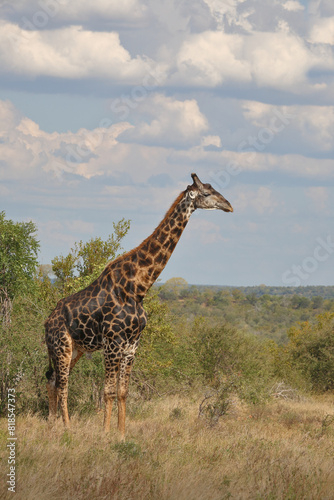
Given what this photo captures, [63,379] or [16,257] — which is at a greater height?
[16,257]

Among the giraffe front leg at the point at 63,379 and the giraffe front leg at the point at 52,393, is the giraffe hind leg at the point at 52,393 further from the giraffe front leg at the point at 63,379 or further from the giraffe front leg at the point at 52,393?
the giraffe front leg at the point at 63,379

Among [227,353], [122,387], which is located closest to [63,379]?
[122,387]

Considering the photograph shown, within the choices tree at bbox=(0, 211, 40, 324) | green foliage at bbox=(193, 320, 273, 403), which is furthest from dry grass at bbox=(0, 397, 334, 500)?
green foliage at bbox=(193, 320, 273, 403)

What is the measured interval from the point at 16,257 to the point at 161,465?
41.2ft

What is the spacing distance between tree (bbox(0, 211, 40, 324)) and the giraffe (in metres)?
8.41

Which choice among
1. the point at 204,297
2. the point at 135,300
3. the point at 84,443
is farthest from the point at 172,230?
the point at 204,297

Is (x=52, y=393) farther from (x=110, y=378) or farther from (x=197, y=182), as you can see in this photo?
(x=197, y=182)

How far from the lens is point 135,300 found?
10680 mm

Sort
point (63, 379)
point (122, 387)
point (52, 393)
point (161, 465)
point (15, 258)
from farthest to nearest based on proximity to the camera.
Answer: point (15, 258), point (52, 393), point (63, 379), point (122, 387), point (161, 465)

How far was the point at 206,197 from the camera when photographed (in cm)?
1070

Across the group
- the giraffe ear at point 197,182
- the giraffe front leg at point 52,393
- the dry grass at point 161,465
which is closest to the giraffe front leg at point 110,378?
the dry grass at point 161,465

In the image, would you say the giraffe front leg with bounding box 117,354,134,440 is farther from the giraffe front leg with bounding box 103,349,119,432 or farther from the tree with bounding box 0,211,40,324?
the tree with bounding box 0,211,40,324

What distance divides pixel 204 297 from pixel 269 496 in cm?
11922

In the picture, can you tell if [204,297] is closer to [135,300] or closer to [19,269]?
[19,269]
